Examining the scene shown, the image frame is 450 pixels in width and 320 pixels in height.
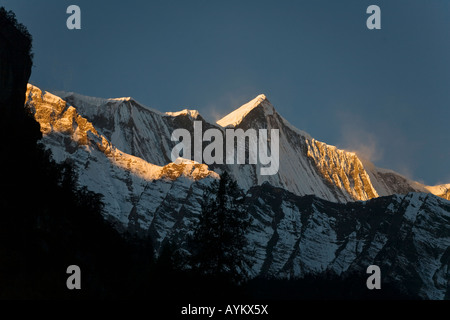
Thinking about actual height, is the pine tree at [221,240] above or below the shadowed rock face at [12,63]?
below

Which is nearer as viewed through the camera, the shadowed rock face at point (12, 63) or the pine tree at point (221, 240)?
the pine tree at point (221, 240)

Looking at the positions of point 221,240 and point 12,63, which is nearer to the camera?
point 221,240

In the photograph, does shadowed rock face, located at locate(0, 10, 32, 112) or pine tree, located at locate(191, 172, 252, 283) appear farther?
shadowed rock face, located at locate(0, 10, 32, 112)

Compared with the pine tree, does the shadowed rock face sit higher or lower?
higher

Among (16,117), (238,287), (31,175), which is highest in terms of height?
(16,117)

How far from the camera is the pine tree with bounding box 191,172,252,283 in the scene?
4975cm

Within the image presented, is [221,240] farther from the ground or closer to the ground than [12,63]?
closer to the ground

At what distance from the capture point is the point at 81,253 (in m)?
86.4

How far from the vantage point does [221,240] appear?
50.3 m

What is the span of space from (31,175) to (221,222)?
113 feet

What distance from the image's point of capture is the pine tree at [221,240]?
49.8 meters
